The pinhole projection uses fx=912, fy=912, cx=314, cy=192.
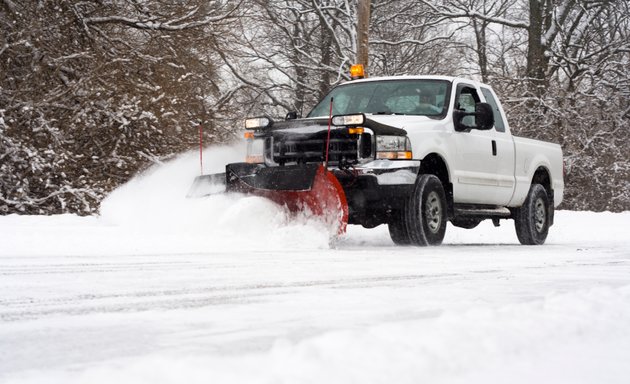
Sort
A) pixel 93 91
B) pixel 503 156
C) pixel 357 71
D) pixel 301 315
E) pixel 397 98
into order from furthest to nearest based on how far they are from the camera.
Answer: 1. pixel 93 91
2. pixel 357 71
3. pixel 503 156
4. pixel 397 98
5. pixel 301 315

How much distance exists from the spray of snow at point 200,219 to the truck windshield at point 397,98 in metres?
1.71

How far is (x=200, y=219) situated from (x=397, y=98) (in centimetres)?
261

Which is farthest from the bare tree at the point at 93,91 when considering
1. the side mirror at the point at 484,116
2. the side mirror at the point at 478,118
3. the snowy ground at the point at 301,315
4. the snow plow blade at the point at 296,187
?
the side mirror at the point at 484,116

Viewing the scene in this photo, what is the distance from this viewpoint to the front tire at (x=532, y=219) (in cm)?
1162

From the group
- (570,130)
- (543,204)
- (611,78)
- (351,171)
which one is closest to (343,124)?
(351,171)

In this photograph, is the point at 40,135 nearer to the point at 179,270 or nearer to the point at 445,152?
the point at 445,152

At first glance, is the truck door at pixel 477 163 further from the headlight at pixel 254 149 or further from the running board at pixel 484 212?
the headlight at pixel 254 149

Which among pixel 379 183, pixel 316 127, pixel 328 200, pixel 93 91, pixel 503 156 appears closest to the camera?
pixel 328 200

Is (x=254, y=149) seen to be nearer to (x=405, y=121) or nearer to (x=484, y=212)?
(x=405, y=121)

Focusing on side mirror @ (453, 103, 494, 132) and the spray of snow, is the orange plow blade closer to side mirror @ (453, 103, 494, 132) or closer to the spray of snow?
the spray of snow

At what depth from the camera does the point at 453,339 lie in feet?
10.1

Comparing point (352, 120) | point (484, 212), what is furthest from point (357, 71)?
point (352, 120)

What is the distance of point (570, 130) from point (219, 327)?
2358cm

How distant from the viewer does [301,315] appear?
371 centimetres
